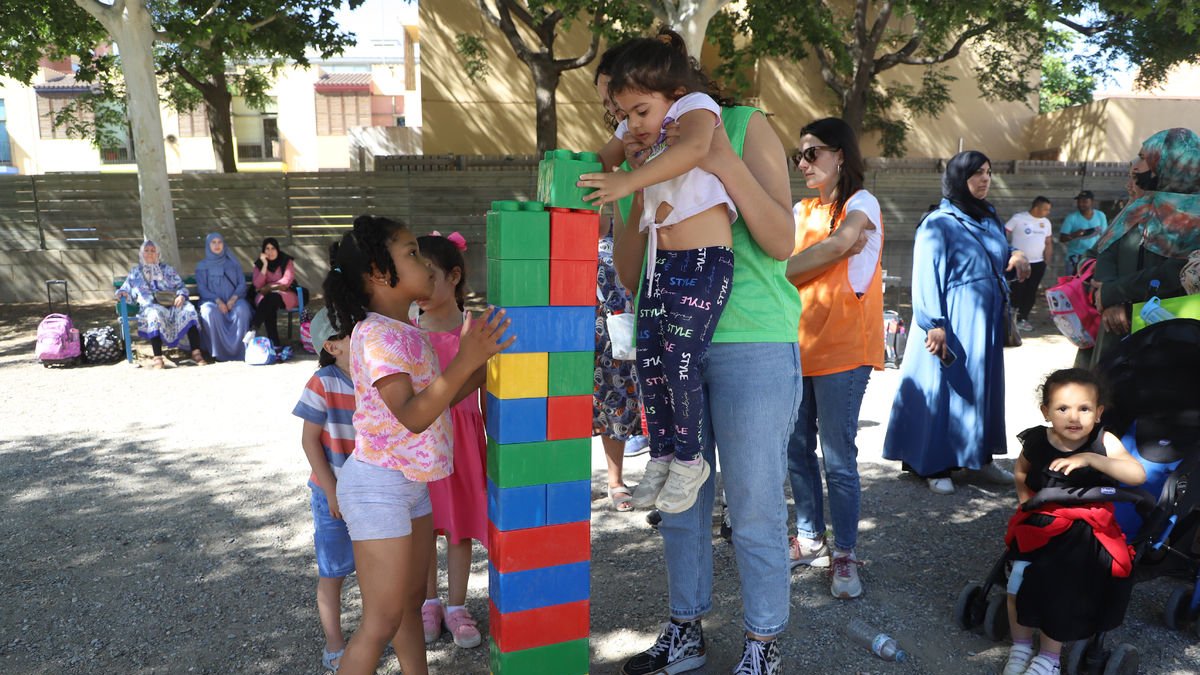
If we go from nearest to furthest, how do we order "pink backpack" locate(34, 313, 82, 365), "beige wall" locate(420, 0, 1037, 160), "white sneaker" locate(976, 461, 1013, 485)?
"white sneaker" locate(976, 461, 1013, 485)
"pink backpack" locate(34, 313, 82, 365)
"beige wall" locate(420, 0, 1037, 160)

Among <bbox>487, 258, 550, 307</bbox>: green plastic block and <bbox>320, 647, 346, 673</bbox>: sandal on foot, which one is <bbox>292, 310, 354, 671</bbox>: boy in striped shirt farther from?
<bbox>487, 258, 550, 307</bbox>: green plastic block

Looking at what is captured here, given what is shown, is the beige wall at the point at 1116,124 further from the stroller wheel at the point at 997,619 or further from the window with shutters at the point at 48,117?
the window with shutters at the point at 48,117

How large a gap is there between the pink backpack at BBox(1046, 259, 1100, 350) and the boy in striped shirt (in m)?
3.60

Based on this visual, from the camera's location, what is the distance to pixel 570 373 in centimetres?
245

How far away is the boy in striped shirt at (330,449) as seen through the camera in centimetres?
284

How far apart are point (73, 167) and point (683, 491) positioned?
134ft

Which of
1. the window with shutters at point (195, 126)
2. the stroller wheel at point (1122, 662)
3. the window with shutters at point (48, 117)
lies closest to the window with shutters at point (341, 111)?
the window with shutters at point (195, 126)

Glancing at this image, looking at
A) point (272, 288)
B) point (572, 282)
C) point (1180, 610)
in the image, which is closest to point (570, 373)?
point (572, 282)

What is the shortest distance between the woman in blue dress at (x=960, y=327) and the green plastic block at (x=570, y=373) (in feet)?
9.31

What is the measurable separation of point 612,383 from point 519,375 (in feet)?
7.67

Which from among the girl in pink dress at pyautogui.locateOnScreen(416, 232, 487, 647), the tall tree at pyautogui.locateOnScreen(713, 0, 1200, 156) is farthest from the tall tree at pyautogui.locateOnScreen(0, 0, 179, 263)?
the girl in pink dress at pyautogui.locateOnScreen(416, 232, 487, 647)

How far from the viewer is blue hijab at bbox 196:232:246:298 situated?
9.62 metres

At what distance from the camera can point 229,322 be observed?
372 inches

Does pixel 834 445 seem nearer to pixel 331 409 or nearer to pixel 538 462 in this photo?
pixel 538 462
